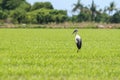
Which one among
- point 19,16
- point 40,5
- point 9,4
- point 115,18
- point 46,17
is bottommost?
point 115,18

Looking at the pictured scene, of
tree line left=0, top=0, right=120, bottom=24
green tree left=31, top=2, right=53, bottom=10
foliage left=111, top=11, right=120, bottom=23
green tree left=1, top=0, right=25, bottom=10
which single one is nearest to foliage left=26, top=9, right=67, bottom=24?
tree line left=0, top=0, right=120, bottom=24

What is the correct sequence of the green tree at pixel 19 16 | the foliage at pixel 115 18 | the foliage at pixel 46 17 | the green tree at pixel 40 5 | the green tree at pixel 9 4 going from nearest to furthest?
the green tree at pixel 19 16 < the foliage at pixel 46 17 < the foliage at pixel 115 18 < the green tree at pixel 9 4 < the green tree at pixel 40 5

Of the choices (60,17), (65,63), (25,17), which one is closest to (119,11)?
(60,17)

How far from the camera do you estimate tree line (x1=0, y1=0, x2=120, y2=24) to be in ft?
303

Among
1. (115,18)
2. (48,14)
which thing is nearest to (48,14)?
(48,14)

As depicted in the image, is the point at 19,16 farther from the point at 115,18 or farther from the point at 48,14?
the point at 115,18

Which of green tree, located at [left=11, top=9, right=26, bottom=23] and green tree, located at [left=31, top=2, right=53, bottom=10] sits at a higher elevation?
green tree, located at [left=31, top=2, right=53, bottom=10]

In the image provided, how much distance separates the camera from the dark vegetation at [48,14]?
3637 inches

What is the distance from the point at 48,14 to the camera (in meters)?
92.8

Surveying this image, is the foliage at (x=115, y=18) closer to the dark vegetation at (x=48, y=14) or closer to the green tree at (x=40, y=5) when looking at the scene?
the dark vegetation at (x=48, y=14)

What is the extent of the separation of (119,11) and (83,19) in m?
9.60

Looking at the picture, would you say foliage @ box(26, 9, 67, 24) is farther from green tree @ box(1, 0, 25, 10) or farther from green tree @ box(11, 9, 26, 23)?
green tree @ box(1, 0, 25, 10)

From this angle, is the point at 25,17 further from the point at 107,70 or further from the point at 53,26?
the point at 107,70

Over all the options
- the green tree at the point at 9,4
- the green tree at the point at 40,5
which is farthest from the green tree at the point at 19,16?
the green tree at the point at 9,4
